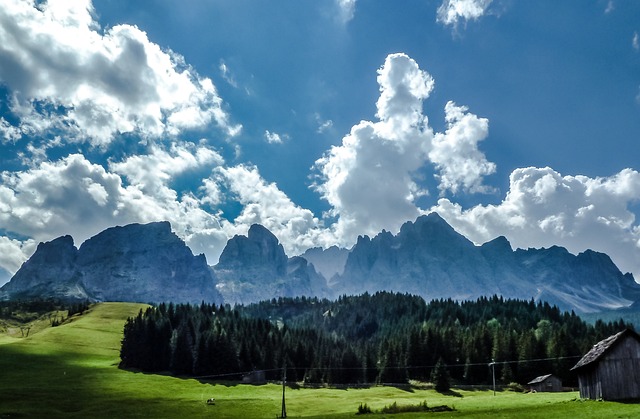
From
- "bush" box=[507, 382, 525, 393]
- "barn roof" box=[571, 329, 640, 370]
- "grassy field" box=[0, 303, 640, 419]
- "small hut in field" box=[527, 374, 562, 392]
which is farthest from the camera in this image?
"bush" box=[507, 382, 525, 393]

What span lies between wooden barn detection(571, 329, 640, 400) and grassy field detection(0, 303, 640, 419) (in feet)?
10.3

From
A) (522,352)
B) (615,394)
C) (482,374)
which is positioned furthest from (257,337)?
(615,394)

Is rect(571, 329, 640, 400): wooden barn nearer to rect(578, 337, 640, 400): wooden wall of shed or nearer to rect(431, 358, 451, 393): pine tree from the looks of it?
rect(578, 337, 640, 400): wooden wall of shed

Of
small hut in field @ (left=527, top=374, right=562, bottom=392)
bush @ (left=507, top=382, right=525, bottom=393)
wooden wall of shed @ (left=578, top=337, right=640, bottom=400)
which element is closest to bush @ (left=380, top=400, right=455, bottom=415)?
wooden wall of shed @ (left=578, top=337, right=640, bottom=400)

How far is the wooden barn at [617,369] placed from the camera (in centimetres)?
5675

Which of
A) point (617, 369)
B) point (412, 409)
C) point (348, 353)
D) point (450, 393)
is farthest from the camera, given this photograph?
point (348, 353)

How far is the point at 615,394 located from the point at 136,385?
319ft

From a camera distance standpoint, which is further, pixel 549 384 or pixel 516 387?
pixel 516 387

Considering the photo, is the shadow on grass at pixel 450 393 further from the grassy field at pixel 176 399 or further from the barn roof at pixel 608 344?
the barn roof at pixel 608 344

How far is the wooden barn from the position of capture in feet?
186

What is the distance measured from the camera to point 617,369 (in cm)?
5738

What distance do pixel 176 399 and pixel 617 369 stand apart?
75833 mm

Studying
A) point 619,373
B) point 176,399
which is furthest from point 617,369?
point 176,399

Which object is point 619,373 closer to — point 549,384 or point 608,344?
point 608,344
